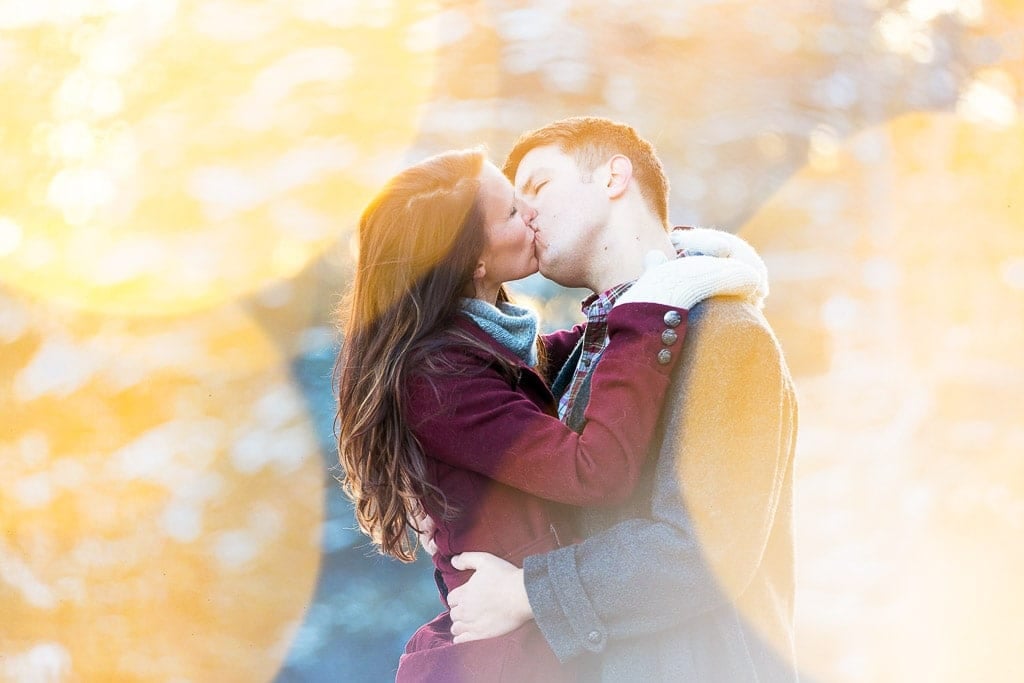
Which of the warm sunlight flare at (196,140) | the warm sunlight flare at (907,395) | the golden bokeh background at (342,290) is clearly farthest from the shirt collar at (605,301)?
the warm sunlight flare at (907,395)

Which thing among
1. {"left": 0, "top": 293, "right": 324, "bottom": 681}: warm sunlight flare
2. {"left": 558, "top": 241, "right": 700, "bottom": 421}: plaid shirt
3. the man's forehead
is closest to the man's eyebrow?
the man's forehead

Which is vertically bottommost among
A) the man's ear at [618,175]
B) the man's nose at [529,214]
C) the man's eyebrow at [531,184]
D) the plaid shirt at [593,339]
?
the plaid shirt at [593,339]

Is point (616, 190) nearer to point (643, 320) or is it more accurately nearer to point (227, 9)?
point (643, 320)

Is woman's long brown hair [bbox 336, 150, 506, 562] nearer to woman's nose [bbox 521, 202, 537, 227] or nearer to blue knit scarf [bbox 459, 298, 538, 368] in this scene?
blue knit scarf [bbox 459, 298, 538, 368]

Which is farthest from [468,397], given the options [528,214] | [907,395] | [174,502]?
[907,395]

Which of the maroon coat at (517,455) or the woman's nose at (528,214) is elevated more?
the woman's nose at (528,214)

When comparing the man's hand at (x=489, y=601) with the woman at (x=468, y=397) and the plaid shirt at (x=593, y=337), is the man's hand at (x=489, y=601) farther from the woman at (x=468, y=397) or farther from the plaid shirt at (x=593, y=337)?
the plaid shirt at (x=593, y=337)

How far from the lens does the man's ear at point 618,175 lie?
5.37 feet

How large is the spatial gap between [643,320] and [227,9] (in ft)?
8.28

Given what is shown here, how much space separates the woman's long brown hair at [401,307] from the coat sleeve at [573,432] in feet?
0.25

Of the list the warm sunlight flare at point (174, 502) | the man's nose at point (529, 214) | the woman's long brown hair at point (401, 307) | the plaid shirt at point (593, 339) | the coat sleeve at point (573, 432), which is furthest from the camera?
the warm sunlight flare at point (174, 502)

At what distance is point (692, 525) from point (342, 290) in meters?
1.97

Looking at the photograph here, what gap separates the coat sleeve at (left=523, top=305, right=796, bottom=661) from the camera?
1310 mm

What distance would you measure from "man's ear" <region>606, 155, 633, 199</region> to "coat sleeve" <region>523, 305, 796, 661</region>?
14.7 inches
